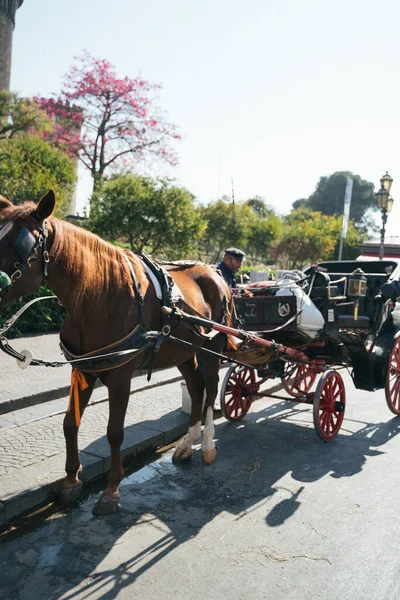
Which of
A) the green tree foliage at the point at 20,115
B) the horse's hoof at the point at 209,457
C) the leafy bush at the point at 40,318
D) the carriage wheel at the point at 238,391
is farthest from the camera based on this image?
the green tree foliage at the point at 20,115

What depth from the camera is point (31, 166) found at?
15.6 meters

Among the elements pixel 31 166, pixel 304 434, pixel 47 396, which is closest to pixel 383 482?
pixel 304 434

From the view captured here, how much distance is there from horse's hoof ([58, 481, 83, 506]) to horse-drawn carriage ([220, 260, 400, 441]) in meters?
2.02

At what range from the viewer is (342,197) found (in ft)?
217

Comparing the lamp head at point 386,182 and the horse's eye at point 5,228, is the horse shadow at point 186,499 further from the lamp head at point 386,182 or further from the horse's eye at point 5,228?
the lamp head at point 386,182

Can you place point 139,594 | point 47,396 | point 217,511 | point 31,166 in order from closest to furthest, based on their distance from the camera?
point 139,594
point 217,511
point 47,396
point 31,166

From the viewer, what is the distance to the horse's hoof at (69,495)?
383cm

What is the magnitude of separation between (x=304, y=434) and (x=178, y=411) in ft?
4.86

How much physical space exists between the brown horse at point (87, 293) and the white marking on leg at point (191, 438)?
82 centimetres

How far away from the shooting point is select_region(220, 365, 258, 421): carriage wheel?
5.85 metres

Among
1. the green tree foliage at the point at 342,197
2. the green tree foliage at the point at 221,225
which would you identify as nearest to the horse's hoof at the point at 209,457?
the green tree foliage at the point at 221,225

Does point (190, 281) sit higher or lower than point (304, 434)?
higher

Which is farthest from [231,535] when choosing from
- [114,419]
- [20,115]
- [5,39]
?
[5,39]

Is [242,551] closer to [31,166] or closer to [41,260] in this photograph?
[41,260]
